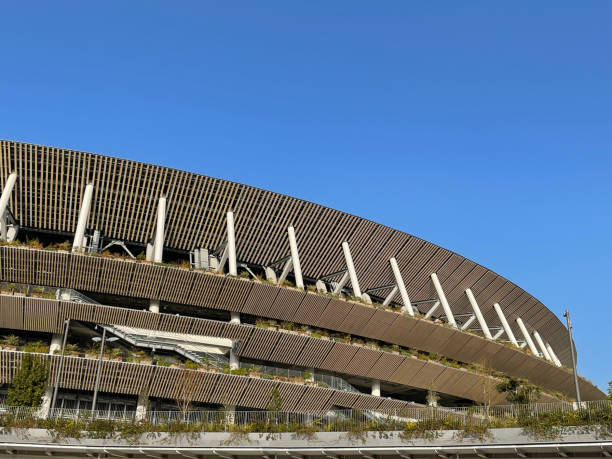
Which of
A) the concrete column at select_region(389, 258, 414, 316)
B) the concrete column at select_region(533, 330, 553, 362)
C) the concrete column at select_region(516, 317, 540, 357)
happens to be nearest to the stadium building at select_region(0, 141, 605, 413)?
the concrete column at select_region(389, 258, 414, 316)

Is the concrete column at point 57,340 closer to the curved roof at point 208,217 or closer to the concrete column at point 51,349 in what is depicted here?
the concrete column at point 51,349

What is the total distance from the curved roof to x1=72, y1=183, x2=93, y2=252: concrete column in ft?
3.15

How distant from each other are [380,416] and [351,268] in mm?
21613

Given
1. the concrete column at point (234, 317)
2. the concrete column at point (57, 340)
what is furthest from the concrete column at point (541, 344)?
the concrete column at point (57, 340)

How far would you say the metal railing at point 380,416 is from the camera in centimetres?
2062

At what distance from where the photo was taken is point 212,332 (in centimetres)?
3781

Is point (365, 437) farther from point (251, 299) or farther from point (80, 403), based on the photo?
point (80, 403)

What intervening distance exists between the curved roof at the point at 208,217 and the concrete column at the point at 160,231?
999mm

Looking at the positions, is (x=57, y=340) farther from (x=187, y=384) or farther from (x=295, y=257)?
(x=295, y=257)

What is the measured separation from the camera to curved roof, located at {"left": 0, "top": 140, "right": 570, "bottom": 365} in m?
39.7

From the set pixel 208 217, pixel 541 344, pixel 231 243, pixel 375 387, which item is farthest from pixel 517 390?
pixel 541 344

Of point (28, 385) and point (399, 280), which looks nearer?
point (28, 385)

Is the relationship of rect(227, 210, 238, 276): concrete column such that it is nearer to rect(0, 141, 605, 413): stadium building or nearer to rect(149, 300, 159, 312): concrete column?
rect(0, 141, 605, 413): stadium building

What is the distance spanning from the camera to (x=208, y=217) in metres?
43.8
